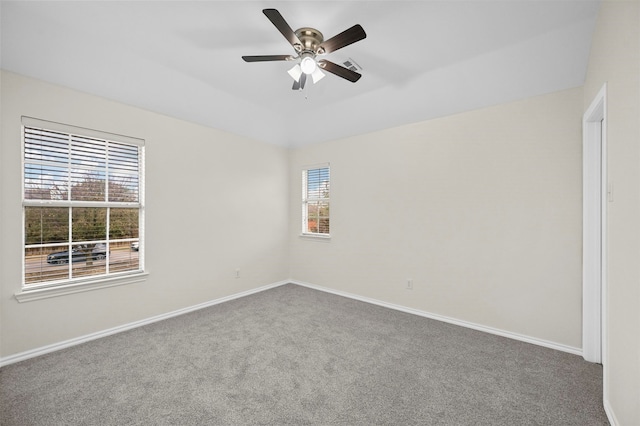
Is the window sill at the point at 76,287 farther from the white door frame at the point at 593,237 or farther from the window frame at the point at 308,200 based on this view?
the white door frame at the point at 593,237

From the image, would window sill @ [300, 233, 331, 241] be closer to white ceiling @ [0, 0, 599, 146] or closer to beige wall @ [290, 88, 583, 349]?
beige wall @ [290, 88, 583, 349]

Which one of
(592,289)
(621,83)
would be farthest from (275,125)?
(592,289)

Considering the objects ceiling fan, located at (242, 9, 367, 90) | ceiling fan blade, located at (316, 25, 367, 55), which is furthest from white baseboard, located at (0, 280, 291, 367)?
ceiling fan blade, located at (316, 25, 367, 55)

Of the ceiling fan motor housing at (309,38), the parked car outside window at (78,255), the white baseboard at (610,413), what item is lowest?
the white baseboard at (610,413)

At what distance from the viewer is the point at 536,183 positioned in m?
2.81

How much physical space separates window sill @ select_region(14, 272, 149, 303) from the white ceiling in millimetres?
1974

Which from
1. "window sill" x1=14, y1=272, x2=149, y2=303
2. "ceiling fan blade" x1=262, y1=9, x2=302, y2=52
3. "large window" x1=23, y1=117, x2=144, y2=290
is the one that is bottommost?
"window sill" x1=14, y1=272, x2=149, y2=303

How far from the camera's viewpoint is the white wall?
241 centimetres

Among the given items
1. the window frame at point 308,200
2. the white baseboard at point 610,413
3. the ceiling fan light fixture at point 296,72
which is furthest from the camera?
the window frame at point 308,200

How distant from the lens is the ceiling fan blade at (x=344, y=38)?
1.94m

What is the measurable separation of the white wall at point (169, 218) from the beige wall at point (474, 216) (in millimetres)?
1253

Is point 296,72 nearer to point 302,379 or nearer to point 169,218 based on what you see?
point 169,218

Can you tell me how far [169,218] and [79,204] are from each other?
2.94 feet

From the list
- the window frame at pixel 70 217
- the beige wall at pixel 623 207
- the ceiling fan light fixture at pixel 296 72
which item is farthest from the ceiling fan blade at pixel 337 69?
the window frame at pixel 70 217
